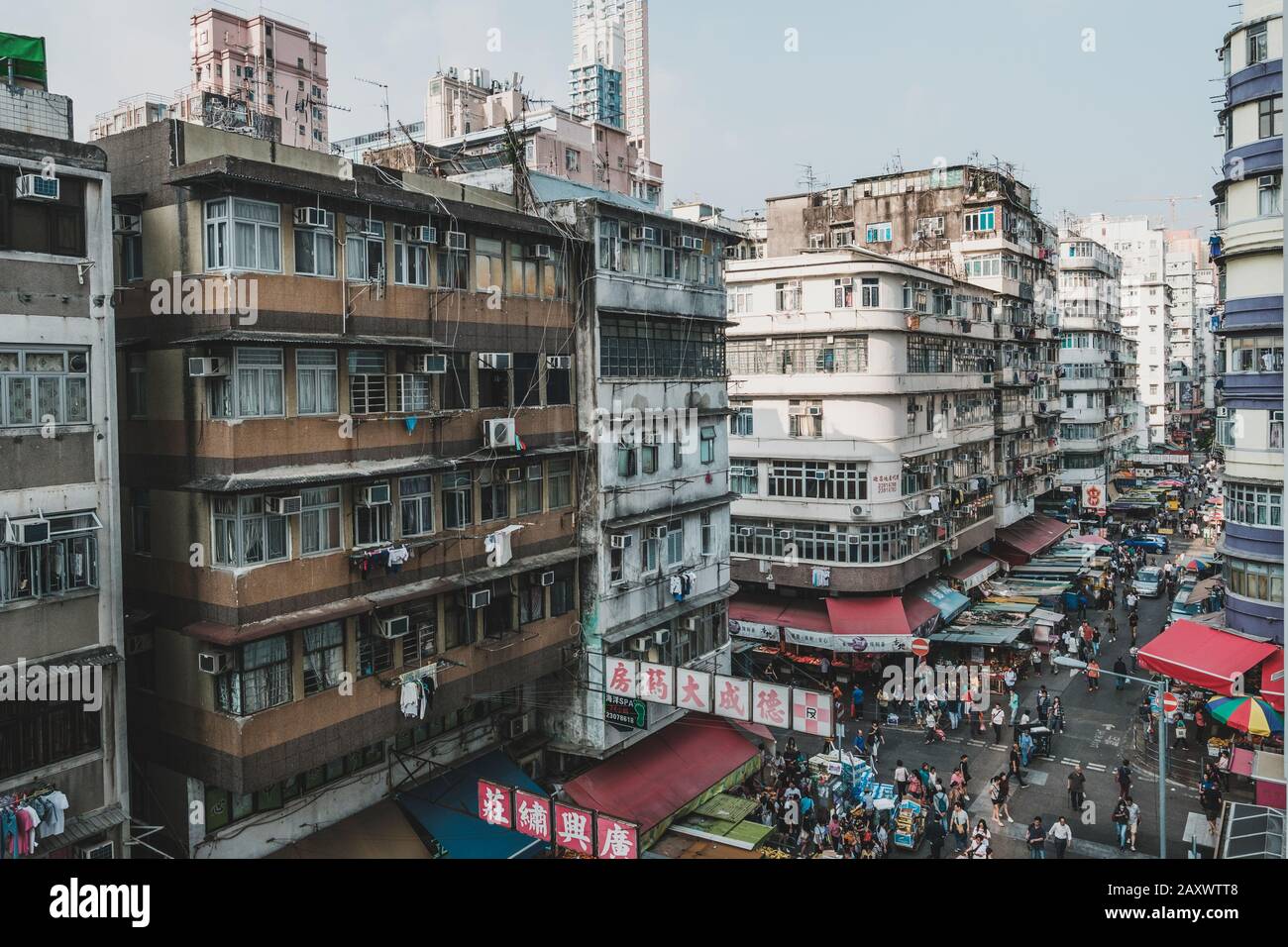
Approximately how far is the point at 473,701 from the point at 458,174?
546 inches

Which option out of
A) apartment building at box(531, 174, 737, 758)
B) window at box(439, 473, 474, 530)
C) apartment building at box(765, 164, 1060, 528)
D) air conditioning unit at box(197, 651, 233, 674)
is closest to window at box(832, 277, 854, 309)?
apartment building at box(531, 174, 737, 758)

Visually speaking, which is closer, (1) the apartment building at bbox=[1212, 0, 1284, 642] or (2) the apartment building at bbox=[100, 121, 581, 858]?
(2) the apartment building at bbox=[100, 121, 581, 858]

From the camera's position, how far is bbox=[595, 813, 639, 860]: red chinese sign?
16.7 m

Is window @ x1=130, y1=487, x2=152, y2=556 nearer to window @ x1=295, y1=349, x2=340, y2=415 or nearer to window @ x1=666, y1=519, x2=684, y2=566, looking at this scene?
window @ x1=295, y1=349, x2=340, y2=415

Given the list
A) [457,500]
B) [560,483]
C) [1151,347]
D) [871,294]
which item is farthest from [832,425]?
[1151,347]

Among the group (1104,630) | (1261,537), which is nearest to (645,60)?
(1104,630)

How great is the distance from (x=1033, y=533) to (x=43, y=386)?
48345mm

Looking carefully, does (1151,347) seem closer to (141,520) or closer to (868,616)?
(868,616)

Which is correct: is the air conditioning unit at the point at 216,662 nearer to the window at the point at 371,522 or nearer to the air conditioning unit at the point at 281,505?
the air conditioning unit at the point at 281,505

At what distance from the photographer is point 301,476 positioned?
16.3 metres

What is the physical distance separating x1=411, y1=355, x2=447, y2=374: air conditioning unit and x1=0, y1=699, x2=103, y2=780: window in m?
8.08

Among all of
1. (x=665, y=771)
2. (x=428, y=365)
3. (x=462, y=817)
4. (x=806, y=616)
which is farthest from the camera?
(x=806, y=616)

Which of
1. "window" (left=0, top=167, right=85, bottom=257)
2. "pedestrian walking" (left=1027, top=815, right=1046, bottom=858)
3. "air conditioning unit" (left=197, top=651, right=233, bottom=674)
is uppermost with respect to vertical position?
"window" (left=0, top=167, right=85, bottom=257)

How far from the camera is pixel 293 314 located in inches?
650
